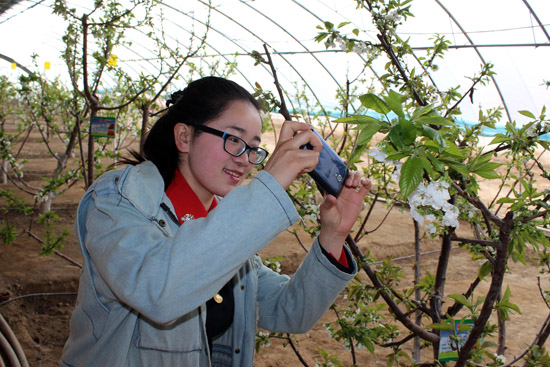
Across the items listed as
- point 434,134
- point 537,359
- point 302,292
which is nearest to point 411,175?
point 434,134

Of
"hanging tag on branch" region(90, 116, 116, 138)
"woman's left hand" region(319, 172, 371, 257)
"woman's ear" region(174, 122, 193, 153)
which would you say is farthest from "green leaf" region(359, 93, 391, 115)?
"hanging tag on branch" region(90, 116, 116, 138)

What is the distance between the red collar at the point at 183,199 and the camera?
52.6 inches

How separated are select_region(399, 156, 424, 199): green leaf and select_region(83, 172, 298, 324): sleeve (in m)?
0.23

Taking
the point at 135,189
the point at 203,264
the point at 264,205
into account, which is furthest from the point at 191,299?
the point at 135,189

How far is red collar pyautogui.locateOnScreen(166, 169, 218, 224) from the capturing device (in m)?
1.33

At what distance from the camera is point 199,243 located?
88 centimetres

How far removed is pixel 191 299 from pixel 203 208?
0.53 meters

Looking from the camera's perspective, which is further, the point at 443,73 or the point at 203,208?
the point at 443,73

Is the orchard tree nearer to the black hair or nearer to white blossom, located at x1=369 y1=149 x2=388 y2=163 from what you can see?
white blossom, located at x1=369 y1=149 x2=388 y2=163

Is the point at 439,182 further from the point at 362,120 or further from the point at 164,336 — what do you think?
the point at 164,336

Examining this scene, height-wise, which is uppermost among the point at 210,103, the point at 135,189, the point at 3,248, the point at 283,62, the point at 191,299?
the point at 283,62

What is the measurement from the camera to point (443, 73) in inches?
320

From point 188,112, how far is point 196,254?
62 centimetres

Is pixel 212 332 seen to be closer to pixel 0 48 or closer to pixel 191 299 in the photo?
pixel 191 299
